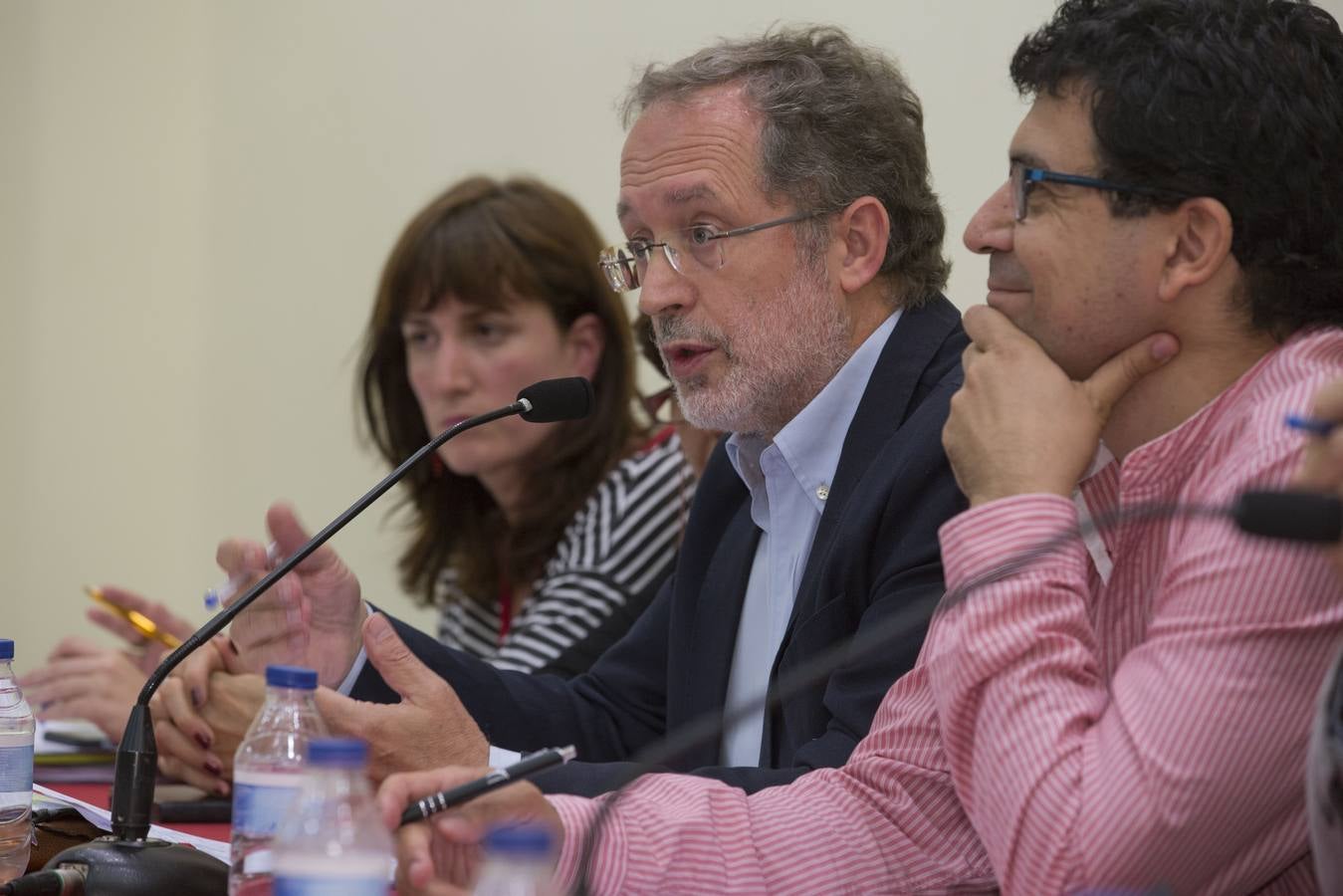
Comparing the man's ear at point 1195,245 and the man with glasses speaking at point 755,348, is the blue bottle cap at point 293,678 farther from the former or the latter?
the man's ear at point 1195,245

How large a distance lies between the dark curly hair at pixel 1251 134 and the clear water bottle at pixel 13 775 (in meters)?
1.11

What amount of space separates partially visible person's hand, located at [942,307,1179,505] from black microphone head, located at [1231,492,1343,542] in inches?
11.8

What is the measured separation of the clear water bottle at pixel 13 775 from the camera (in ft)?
4.58

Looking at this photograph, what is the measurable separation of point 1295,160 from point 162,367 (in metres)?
3.32

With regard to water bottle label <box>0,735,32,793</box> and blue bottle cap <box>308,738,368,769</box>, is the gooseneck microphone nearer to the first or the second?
water bottle label <box>0,735,32,793</box>

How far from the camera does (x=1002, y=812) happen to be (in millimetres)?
1138

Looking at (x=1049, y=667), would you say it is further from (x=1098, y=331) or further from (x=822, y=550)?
(x=822, y=550)

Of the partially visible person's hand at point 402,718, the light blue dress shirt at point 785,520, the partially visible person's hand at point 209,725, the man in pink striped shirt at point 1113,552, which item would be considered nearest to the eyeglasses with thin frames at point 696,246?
the light blue dress shirt at point 785,520

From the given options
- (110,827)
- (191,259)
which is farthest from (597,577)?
(191,259)

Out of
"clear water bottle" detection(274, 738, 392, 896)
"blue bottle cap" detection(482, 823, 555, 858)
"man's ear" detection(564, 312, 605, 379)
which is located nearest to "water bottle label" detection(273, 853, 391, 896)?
"clear water bottle" detection(274, 738, 392, 896)

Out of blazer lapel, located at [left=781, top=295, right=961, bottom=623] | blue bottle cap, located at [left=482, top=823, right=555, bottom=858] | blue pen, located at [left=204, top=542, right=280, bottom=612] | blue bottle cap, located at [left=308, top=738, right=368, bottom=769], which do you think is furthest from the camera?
blue pen, located at [left=204, top=542, right=280, bottom=612]

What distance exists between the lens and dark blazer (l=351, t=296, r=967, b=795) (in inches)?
60.8

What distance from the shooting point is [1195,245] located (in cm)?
128

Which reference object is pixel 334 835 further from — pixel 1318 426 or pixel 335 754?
pixel 1318 426
